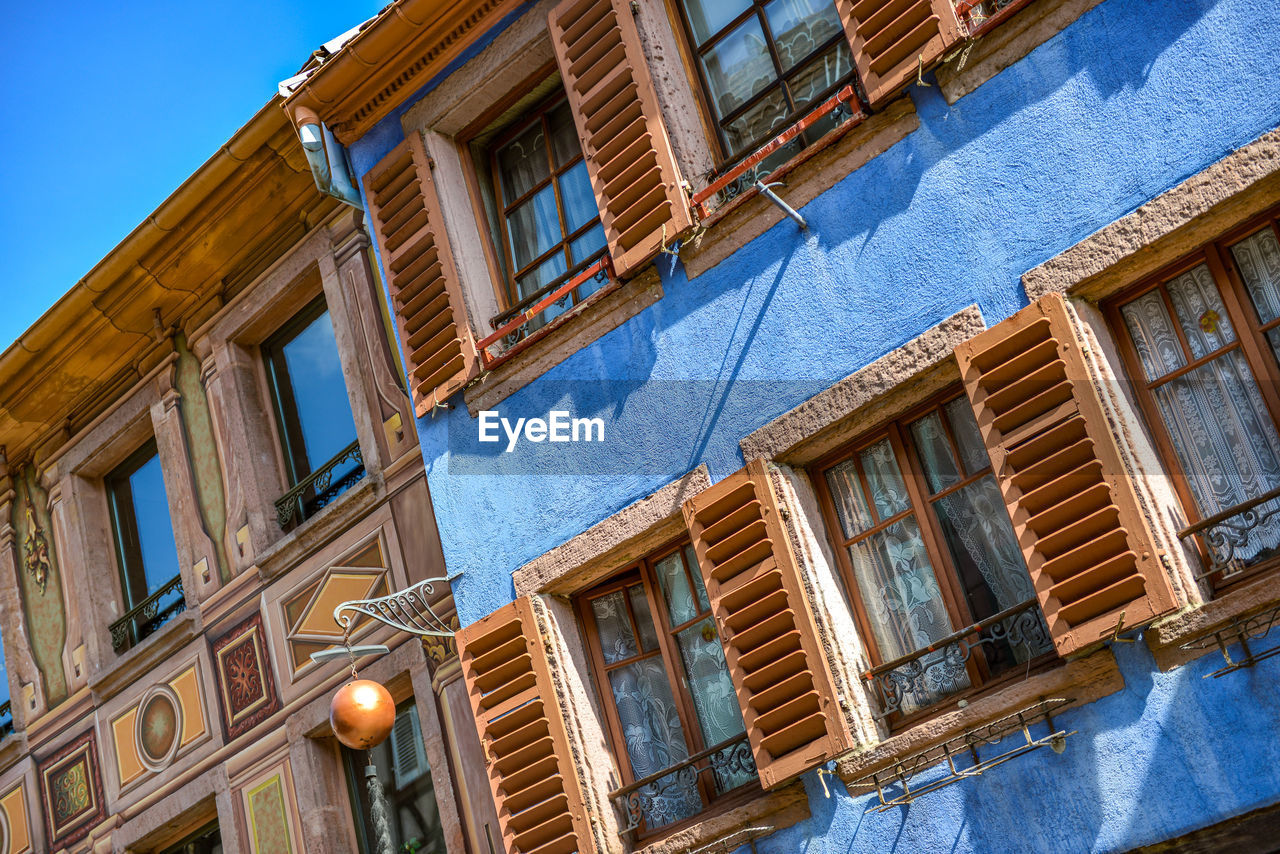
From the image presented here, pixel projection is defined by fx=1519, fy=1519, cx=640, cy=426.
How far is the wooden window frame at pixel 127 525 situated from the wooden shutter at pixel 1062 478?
7482 mm

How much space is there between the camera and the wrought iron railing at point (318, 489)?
1011cm

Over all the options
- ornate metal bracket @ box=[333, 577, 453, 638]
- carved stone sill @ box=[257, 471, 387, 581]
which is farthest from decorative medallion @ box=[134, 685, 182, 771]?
ornate metal bracket @ box=[333, 577, 453, 638]

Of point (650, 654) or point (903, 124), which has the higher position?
point (903, 124)

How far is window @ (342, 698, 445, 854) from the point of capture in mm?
9172

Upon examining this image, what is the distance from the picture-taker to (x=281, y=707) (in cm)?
993

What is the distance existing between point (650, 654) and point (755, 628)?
3.34 ft

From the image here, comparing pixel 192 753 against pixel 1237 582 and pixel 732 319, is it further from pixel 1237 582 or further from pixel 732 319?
pixel 1237 582

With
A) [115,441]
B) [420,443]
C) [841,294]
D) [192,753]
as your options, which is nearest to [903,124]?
[841,294]

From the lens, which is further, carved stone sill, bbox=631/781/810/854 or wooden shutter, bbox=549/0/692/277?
wooden shutter, bbox=549/0/692/277

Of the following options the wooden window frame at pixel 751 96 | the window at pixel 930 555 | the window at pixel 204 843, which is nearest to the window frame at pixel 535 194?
the wooden window frame at pixel 751 96

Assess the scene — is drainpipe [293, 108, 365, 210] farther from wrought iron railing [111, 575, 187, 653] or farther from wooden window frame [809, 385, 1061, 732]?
wooden window frame [809, 385, 1061, 732]

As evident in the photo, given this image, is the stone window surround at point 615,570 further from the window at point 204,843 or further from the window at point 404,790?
the window at point 204,843

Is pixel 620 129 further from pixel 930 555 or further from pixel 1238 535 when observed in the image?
pixel 1238 535

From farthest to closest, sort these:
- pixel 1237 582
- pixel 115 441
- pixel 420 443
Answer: pixel 115 441 → pixel 420 443 → pixel 1237 582
